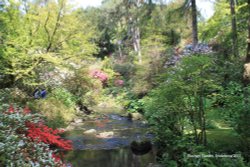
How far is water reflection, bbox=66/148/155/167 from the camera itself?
6.83 metres

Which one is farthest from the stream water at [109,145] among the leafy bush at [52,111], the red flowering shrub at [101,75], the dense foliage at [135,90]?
the red flowering shrub at [101,75]

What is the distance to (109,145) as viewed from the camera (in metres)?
8.29

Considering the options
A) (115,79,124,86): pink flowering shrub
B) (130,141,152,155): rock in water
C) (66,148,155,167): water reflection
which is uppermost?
(115,79,124,86): pink flowering shrub

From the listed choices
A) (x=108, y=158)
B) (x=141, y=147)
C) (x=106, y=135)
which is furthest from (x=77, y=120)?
(x=141, y=147)

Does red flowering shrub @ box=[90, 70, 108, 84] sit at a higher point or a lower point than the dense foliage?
higher

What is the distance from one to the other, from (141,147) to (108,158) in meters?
0.98

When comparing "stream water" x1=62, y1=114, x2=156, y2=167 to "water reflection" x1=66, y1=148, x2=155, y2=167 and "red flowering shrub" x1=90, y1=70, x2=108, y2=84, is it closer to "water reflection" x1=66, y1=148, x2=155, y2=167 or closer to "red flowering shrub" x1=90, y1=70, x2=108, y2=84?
"water reflection" x1=66, y1=148, x2=155, y2=167

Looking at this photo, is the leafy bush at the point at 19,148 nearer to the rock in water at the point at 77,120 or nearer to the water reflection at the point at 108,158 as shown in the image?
the water reflection at the point at 108,158

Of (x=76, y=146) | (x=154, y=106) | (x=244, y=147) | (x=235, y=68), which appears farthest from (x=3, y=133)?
(x=235, y=68)

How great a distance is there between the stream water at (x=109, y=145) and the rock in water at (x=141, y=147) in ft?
0.35

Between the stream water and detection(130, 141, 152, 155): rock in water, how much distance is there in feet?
0.35

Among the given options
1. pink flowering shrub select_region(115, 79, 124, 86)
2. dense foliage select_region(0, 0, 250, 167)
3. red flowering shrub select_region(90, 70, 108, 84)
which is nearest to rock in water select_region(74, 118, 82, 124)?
dense foliage select_region(0, 0, 250, 167)

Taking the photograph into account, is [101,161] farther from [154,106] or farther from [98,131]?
[98,131]

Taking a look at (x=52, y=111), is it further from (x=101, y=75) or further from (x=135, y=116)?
(x=101, y=75)
